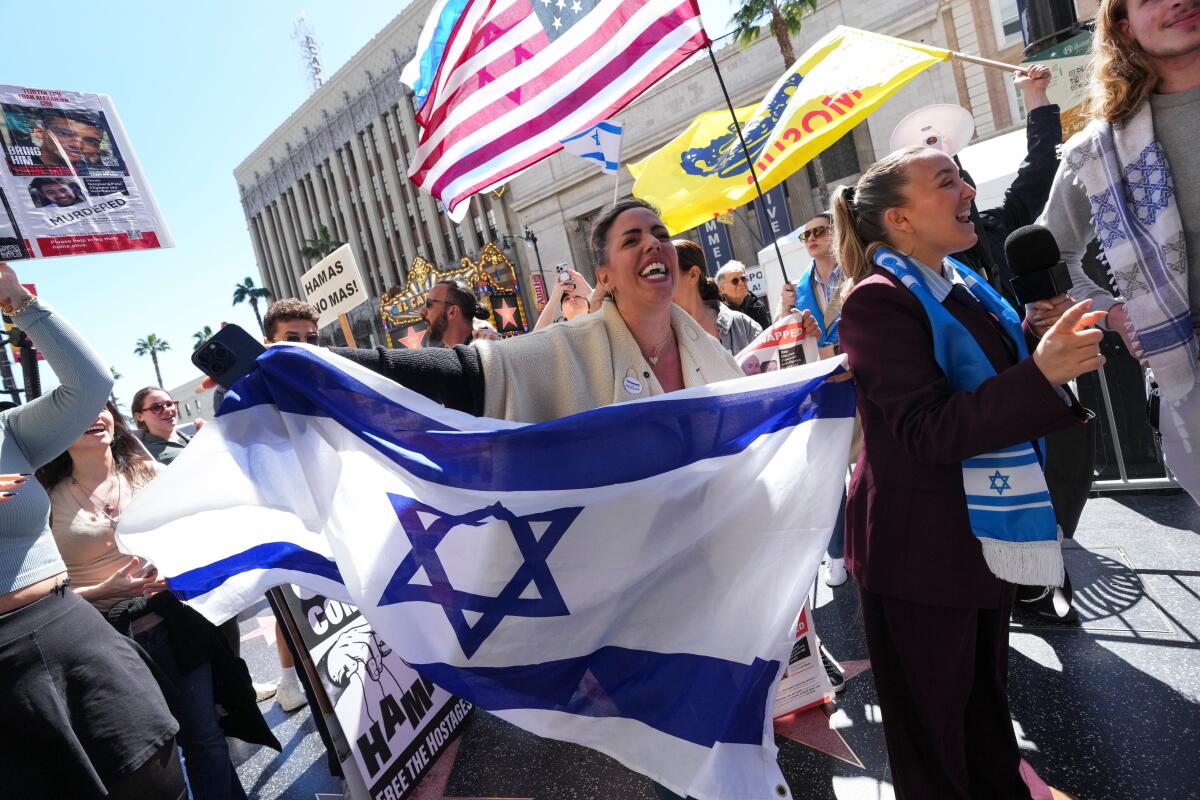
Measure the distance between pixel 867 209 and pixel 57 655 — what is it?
8.48 ft

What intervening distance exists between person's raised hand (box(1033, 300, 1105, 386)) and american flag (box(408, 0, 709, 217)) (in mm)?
2242

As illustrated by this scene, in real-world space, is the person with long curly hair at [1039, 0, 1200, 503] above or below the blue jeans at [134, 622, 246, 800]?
above

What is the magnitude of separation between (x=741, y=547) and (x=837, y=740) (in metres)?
1.23

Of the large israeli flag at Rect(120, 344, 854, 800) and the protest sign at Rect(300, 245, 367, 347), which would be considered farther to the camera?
the protest sign at Rect(300, 245, 367, 347)

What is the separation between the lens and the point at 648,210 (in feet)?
7.41

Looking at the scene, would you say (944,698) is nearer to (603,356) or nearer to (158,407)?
(603,356)

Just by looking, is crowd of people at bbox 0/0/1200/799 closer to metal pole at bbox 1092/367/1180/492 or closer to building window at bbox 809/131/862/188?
metal pole at bbox 1092/367/1180/492

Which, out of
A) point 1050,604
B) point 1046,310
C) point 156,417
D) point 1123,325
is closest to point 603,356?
point 1046,310

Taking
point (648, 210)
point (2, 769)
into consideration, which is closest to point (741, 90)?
point (648, 210)

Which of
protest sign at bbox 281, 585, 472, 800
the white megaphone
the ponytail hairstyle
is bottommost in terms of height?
protest sign at bbox 281, 585, 472, 800

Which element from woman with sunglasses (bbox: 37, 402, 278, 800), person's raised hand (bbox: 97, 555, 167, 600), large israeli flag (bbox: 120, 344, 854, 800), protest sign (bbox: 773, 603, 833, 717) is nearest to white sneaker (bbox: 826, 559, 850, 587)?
protest sign (bbox: 773, 603, 833, 717)

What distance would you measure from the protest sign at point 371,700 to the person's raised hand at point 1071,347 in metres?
2.53

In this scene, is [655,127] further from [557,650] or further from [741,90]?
[557,650]

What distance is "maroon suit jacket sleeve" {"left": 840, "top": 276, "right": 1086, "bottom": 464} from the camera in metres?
1.39
